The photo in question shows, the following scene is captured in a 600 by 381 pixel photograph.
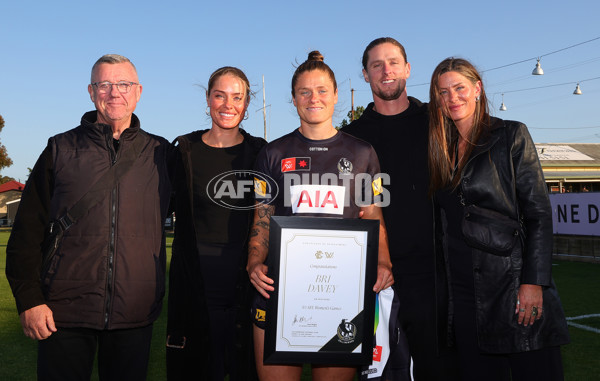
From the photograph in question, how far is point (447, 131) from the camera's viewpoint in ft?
12.0

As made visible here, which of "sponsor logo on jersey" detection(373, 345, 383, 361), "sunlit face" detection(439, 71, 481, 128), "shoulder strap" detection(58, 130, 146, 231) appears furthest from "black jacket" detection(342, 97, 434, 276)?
"shoulder strap" detection(58, 130, 146, 231)

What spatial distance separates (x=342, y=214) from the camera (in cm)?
329

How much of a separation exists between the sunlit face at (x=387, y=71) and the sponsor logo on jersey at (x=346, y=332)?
1.95 metres

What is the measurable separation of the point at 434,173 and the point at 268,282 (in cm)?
142

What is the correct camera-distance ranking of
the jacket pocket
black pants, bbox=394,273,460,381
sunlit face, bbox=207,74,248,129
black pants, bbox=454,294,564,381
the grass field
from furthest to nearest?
the grass field, sunlit face, bbox=207,74,248,129, black pants, bbox=394,273,460,381, the jacket pocket, black pants, bbox=454,294,564,381

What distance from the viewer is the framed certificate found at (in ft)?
10.1

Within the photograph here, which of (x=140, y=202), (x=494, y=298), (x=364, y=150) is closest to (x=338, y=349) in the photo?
(x=494, y=298)

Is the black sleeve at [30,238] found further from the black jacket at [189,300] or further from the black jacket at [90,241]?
the black jacket at [189,300]

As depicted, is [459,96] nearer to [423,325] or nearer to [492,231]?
[492,231]

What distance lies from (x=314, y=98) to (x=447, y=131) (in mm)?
1029

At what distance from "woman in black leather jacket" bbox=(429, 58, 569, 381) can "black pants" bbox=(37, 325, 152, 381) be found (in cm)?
215

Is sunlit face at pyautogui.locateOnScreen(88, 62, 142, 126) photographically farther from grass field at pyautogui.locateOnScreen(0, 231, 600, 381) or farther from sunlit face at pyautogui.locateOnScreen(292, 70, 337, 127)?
grass field at pyautogui.locateOnScreen(0, 231, 600, 381)

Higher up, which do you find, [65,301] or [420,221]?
[420,221]

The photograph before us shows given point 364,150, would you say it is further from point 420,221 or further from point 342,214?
point 420,221
